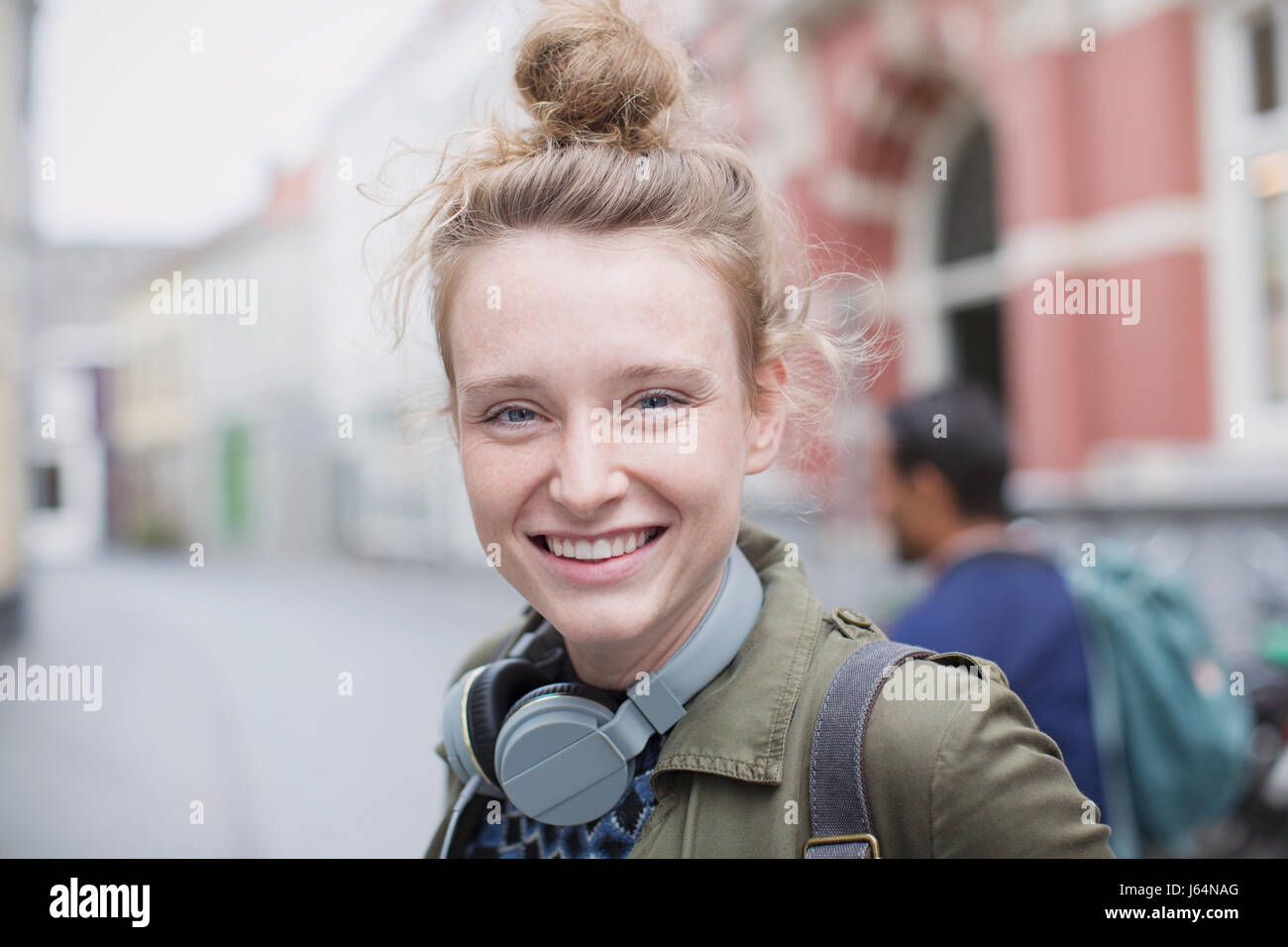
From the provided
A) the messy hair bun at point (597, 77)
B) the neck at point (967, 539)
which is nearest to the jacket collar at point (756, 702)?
the messy hair bun at point (597, 77)

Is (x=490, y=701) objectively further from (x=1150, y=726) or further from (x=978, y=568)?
(x=1150, y=726)

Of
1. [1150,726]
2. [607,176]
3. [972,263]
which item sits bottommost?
[1150,726]

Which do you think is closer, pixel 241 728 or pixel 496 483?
pixel 496 483

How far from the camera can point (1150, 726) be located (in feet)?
7.79

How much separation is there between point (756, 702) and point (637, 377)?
36 cm

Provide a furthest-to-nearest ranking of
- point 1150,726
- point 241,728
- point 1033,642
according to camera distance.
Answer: point 241,728 < point 1150,726 < point 1033,642

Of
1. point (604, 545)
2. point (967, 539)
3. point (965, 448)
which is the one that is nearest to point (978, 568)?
point (967, 539)

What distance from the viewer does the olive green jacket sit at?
2.93ft

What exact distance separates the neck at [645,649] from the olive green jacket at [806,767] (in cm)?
7

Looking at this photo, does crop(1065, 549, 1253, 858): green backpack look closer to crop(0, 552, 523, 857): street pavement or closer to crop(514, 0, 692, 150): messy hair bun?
crop(514, 0, 692, 150): messy hair bun

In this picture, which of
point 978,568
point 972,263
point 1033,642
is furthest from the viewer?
point 972,263

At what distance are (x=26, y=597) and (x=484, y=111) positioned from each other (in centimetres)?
885

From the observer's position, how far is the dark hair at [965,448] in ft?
7.93

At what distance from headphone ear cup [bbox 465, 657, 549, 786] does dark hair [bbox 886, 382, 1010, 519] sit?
156cm
